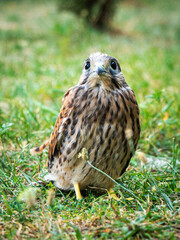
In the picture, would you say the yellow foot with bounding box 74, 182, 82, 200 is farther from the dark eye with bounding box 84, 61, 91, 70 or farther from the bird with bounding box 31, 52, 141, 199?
the dark eye with bounding box 84, 61, 91, 70

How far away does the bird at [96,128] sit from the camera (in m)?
2.39

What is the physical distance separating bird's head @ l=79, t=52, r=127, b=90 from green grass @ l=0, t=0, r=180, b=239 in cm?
35

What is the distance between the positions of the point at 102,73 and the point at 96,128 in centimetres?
43

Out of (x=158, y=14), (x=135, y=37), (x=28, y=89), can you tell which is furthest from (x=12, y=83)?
(x=158, y=14)

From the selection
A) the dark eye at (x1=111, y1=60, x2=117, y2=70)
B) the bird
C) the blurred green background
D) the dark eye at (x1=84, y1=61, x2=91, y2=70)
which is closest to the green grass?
the blurred green background

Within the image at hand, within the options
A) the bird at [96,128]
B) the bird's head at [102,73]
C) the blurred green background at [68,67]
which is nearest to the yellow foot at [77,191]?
the bird at [96,128]

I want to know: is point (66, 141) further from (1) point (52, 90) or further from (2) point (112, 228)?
(1) point (52, 90)

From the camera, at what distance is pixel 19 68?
257 inches

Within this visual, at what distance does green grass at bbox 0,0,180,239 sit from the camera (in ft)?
6.88

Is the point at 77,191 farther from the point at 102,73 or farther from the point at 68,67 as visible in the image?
the point at 68,67

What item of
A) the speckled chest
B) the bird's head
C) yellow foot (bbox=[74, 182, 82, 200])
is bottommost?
yellow foot (bbox=[74, 182, 82, 200])

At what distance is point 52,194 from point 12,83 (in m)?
4.12

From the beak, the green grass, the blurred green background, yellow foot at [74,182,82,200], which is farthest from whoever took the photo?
the blurred green background

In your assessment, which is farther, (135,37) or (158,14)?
(158,14)
